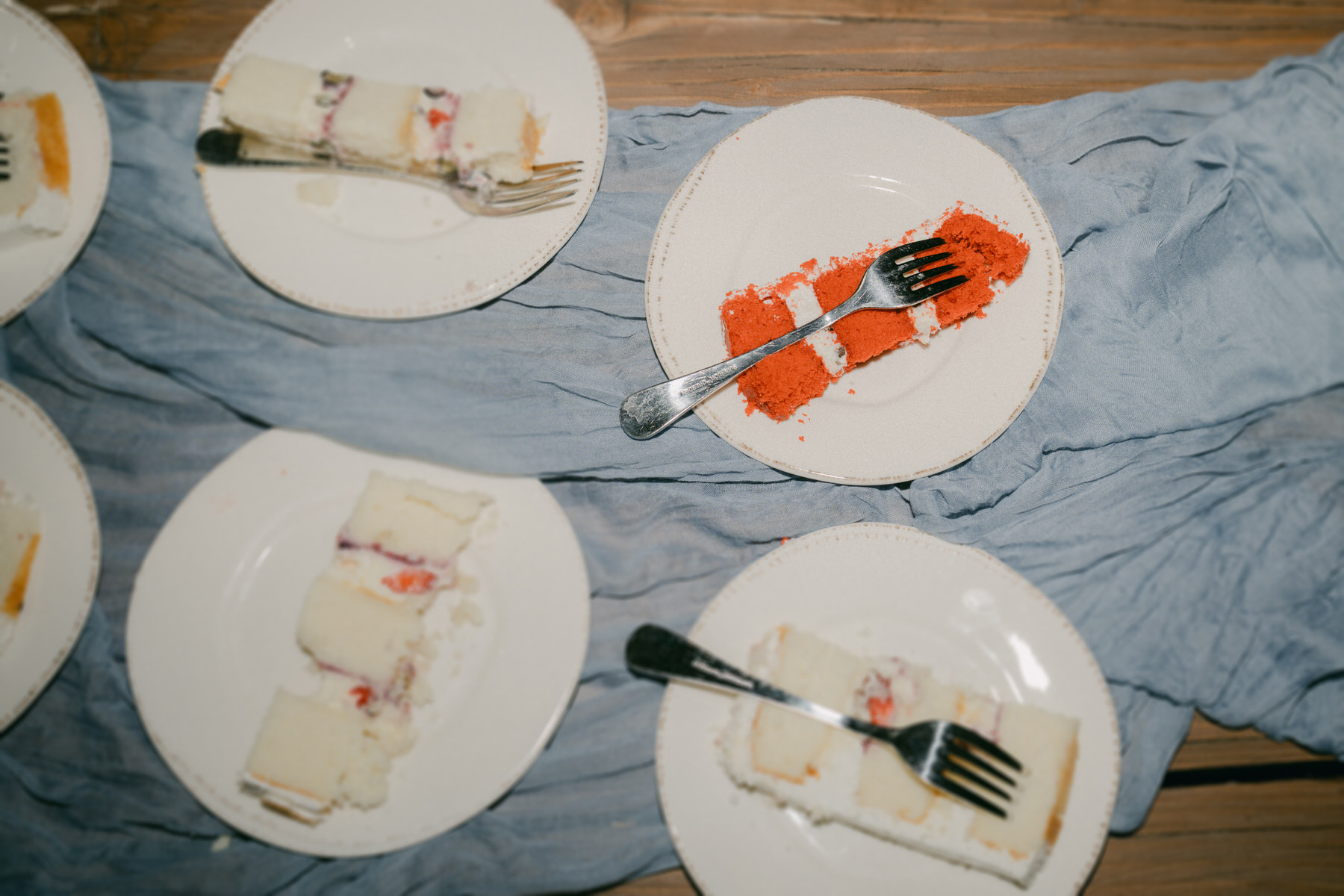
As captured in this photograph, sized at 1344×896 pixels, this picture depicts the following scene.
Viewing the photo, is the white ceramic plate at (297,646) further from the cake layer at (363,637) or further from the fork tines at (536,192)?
the fork tines at (536,192)

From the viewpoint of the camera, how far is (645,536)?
1.71 m

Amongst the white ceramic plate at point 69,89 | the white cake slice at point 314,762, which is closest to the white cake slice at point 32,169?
the white ceramic plate at point 69,89

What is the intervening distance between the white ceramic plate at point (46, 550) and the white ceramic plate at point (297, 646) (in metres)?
0.15

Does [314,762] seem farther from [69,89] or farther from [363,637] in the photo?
[69,89]

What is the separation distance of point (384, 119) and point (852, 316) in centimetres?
120

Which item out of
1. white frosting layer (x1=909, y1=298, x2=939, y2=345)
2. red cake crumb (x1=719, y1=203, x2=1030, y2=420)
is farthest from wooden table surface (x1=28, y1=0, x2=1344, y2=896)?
white frosting layer (x1=909, y1=298, x2=939, y2=345)

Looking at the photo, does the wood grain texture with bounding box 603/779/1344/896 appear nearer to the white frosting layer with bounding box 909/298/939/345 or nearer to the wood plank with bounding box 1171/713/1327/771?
the wood plank with bounding box 1171/713/1327/771

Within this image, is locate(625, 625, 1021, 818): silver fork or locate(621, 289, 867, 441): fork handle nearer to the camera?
locate(625, 625, 1021, 818): silver fork

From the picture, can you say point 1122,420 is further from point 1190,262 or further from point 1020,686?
point 1020,686

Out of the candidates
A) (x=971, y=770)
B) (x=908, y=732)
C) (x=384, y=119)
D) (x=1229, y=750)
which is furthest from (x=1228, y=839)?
(x=384, y=119)

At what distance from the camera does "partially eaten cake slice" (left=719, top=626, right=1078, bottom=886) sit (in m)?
1.47

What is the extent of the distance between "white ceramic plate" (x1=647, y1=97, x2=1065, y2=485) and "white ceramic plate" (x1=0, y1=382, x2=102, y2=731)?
1360 mm

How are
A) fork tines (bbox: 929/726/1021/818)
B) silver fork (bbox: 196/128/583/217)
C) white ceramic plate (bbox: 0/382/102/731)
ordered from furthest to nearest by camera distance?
silver fork (bbox: 196/128/583/217)
white ceramic plate (bbox: 0/382/102/731)
fork tines (bbox: 929/726/1021/818)

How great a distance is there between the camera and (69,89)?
176cm
